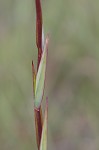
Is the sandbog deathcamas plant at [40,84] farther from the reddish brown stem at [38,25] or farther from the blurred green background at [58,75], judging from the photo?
the blurred green background at [58,75]

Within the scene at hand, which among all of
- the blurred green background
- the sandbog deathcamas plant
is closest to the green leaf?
the sandbog deathcamas plant

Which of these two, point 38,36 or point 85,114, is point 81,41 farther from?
point 38,36

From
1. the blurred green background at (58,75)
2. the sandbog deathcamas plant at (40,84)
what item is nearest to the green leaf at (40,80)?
the sandbog deathcamas plant at (40,84)

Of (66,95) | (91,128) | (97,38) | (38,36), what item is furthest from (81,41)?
(38,36)

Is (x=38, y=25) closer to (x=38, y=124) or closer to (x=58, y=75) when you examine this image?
(x=38, y=124)

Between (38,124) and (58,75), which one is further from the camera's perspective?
(58,75)

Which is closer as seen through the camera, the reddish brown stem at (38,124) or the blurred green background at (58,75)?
the reddish brown stem at (38,124)

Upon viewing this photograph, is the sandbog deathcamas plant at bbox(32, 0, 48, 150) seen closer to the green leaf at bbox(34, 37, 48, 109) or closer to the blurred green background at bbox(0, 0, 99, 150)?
the green leaf at bbox(34, 37, 48, 109)

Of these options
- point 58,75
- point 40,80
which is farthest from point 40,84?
point 58,75
